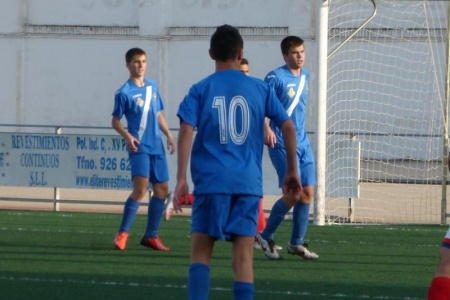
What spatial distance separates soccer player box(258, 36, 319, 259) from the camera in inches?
404

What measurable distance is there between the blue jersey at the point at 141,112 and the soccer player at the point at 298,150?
1.25 metres

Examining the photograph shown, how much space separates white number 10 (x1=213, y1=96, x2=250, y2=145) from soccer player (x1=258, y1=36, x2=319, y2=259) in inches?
151

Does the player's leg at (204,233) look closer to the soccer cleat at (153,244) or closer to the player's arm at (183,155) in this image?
the player's arm at (183,155)

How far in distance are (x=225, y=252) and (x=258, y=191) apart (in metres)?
4.56

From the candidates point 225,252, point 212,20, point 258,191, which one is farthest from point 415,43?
point 258,191

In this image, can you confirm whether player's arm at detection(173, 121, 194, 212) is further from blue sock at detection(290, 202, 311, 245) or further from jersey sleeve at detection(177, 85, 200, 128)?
blue sock at detection(290, 202, 311, 245)

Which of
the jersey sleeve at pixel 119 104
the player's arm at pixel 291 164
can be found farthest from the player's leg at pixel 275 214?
the player's arm at pixel 291 164

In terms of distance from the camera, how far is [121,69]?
108 ft

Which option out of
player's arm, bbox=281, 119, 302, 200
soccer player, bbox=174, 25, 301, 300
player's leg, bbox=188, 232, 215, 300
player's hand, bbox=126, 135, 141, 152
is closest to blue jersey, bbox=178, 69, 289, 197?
soccer player, bbox=174, 25, 301, 300

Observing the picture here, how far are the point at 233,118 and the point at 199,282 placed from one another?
0.92 m

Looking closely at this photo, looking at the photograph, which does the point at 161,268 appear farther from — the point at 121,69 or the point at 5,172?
the point at 121,69

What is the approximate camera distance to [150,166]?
11.0 metres

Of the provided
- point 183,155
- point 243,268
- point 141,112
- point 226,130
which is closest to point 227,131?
point 226,130

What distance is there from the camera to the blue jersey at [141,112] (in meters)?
10.9
